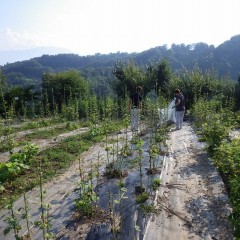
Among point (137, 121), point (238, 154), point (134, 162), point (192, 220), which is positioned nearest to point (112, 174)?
point (134, 162)

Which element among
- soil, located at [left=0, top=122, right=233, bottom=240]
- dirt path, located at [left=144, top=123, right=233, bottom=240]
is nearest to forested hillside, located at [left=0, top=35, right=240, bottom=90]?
dirt path, located at [left=144, top=123, right=233, bottom=240]

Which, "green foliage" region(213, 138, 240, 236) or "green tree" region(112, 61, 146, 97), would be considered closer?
"green foliage" region(213, 138, 240, 236)

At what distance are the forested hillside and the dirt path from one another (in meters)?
41.5

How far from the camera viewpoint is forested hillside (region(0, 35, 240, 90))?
Answer: 2911 inches

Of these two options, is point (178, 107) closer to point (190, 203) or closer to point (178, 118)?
point (178, 118)

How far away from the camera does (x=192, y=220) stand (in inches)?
174

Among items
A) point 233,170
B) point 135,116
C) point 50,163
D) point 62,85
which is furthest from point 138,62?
point 233,170

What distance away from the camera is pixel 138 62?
9550 centimetres

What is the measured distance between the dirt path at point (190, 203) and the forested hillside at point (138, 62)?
4148 cm

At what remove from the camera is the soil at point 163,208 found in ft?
13.4

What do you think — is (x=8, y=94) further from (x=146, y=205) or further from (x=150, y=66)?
(x=146, y=205)

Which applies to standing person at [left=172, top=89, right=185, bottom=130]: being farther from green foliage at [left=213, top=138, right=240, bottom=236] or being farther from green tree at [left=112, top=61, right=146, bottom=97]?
green tree at [left=112, top=61, right=146, bottom=97]

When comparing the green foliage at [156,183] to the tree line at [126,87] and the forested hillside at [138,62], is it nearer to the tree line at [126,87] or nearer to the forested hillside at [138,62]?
the tree line at [126,87]

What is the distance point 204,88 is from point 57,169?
10.9m
